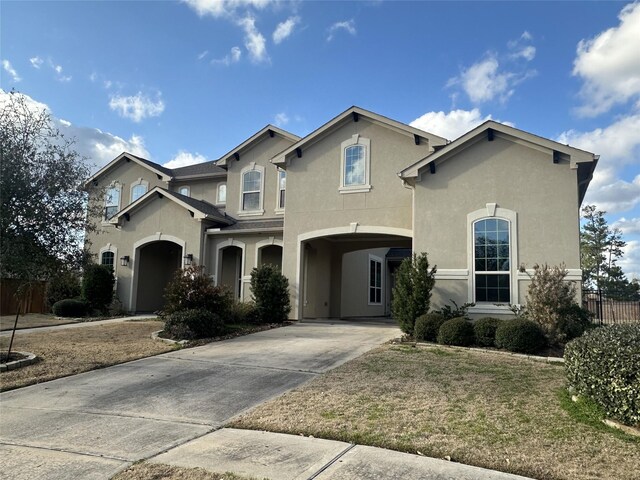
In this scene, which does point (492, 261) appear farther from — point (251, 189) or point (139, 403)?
point (251, 189)

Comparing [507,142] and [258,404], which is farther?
[507,142]

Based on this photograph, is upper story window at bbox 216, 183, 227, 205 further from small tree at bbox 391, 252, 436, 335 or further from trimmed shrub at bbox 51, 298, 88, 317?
small tree at bbox 391, 252, 436, 335

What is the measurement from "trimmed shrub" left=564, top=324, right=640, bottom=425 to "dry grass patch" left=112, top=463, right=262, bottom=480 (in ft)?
14.7

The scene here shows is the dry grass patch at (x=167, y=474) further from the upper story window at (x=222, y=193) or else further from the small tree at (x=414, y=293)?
→ the upper story window at (x=222, y=193)

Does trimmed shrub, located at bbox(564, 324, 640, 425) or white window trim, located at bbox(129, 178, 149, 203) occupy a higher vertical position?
white window trim, located at bbox(129, 178, 149, 203)

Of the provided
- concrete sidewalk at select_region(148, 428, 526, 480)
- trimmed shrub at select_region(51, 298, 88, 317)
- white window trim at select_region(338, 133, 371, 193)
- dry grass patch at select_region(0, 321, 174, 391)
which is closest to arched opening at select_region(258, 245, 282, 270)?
white window trim at select_region(338, 133, 371, 193)

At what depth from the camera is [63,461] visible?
189 inches

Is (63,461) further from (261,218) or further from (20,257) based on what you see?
(261,218)

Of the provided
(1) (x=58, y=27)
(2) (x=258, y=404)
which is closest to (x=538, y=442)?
(2) (x=258, y=404)

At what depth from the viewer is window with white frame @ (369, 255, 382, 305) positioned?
24.7 meters

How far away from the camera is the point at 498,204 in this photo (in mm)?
13773

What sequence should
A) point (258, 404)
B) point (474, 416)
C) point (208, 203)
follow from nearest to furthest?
point (474, 416)
point (258, 404)
point (208, 203)

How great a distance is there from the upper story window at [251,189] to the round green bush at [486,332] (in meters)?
11.6

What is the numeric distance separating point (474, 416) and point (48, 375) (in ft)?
24.6
